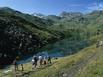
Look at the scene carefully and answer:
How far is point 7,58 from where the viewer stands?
518ft

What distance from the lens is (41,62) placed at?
67.4 m

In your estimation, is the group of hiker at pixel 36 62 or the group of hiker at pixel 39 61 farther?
the group of hiker at pixel 39 61

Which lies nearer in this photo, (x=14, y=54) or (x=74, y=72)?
(x=74, y=72)

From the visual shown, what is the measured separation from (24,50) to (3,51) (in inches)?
908

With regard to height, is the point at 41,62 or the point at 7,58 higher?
the point at 41,62

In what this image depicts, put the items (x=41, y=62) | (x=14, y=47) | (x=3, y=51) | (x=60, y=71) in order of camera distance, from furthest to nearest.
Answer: (x=14, y=47)
(x=3, y=51)
(x=41, y=62)
(x=60, y=71)

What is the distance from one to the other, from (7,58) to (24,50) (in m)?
34.8

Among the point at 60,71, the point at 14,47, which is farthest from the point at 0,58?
the point at 60,71

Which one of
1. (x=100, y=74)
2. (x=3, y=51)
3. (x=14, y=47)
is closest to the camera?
(x=100, y=74)

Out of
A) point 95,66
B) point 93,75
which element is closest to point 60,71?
point 95,66

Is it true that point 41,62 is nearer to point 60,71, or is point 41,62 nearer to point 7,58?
point 60,71

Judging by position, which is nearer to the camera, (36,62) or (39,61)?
(36,62)

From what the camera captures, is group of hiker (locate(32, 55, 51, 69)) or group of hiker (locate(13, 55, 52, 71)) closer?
group of hiker (locate(13, 55, 52, 71))

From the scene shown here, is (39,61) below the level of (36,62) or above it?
below
